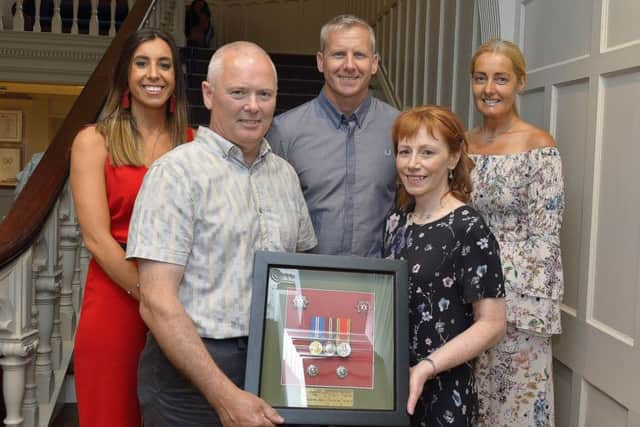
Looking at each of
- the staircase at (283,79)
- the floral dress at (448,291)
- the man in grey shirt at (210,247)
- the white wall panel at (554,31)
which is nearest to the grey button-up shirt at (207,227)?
the man in grey shirt at (210,247)

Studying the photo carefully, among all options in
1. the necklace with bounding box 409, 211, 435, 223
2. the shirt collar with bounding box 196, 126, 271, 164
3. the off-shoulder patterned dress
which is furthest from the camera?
the off-shoulder patterned dress

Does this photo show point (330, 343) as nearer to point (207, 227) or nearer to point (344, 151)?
point (207, 227)

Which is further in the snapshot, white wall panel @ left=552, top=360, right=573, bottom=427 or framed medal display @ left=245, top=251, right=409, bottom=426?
white wall panel @ left=552, top=360, right=573, bottom=427

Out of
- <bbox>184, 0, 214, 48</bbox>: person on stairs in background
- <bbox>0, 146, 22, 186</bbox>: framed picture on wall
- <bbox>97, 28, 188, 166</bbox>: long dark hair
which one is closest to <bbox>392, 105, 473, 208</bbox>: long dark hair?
<bbox>97, 28, 188, 166</bbox>: long dark hair

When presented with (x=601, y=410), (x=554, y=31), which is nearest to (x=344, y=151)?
(x=554, y=31)

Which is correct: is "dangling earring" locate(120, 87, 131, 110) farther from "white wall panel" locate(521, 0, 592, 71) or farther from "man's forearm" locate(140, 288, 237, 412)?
"white wall panel" locate(521, 0, 592, 71)

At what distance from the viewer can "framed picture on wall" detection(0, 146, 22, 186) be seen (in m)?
8.67

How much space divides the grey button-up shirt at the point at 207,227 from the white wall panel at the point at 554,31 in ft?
4.01

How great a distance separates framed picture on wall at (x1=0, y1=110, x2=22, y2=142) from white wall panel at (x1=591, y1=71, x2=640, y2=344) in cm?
832

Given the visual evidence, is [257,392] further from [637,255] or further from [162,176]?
[637,255]

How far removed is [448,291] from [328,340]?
0.28 metres

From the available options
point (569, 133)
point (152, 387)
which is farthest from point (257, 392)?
point (569, 133)

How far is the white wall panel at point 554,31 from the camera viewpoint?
2037 millimetres

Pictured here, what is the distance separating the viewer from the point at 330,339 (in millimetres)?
1287
